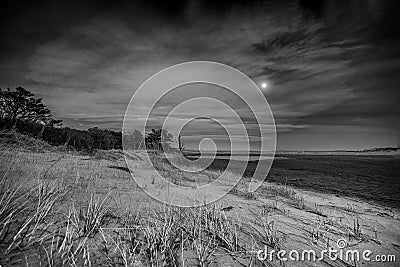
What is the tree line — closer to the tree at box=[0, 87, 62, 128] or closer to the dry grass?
the tree at box=[0, 87, 62, 128]

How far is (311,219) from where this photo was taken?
18.6 feet

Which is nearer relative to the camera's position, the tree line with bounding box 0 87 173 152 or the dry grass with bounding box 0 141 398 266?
the dry grass with bounding box 0 141 398 266

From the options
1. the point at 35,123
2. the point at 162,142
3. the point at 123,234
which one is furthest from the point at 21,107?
the point at 123,234

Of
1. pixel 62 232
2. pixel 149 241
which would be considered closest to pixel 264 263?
pixel 149 241

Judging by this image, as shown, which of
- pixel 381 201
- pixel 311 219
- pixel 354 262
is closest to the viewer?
pixel 354 262

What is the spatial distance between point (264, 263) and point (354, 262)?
1586 millimetres

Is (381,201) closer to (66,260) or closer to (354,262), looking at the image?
(354,262)
